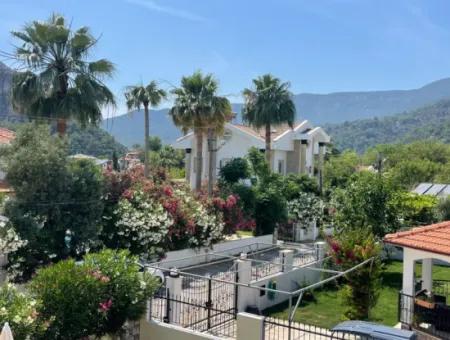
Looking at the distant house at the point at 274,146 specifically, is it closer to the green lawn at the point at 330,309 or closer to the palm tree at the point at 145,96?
the palm tree at the point at 145,96

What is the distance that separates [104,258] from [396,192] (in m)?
18.1

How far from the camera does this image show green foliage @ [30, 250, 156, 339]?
10195mm

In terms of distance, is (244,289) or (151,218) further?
(151,218)

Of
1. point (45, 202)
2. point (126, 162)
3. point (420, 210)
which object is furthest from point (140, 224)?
point (420, 210)

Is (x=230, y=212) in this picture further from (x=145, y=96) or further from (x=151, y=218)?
(x=145, y=96)

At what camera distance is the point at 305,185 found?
36125 mm

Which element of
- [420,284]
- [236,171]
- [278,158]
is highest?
[278,158]

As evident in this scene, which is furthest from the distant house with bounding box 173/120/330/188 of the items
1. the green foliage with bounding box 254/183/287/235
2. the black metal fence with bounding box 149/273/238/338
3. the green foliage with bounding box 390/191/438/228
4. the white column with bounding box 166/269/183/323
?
the white column with bounding box 166/269/183/323

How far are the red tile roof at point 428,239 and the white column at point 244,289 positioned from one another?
5.30 metres

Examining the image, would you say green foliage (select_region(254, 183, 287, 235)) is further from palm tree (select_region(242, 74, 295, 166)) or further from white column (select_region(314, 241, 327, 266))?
palm tree (select_region(242, 74, 295, 166))

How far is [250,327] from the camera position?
11.2 m

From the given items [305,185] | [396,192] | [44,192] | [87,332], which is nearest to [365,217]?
[396,192]

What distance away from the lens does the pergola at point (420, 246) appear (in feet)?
42.2

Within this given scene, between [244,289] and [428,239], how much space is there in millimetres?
6254
